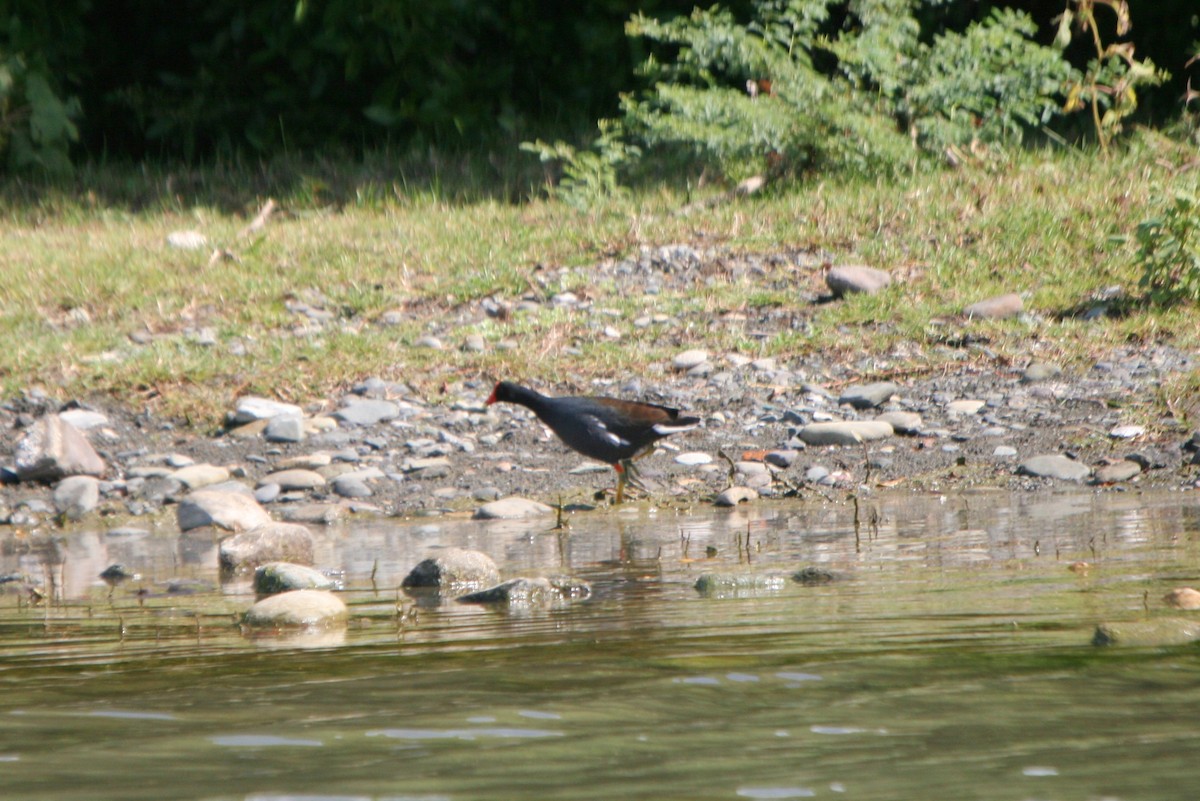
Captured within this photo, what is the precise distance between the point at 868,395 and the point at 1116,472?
1.39m

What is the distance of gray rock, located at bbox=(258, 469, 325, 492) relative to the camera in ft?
21.3

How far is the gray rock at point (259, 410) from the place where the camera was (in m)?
7.26

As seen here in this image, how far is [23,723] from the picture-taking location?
110 inches

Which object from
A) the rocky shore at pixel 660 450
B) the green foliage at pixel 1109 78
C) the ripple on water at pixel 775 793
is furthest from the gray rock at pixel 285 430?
the green foliage at pixel 1109 78

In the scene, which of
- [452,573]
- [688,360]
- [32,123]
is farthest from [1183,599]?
[32,123]

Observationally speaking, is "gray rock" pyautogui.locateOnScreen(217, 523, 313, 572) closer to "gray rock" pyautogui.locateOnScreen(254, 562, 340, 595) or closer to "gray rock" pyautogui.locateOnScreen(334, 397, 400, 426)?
"gray rock" pyautogui.locateOnScreen(254, 562, 340, 595)

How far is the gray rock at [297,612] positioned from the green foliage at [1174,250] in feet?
18.7

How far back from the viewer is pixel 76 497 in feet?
21.0

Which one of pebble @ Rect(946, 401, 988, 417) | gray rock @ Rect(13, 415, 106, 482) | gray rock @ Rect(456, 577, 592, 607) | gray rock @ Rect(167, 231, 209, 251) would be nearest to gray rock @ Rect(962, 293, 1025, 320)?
pebble @ Rect(946, 401, 988, 417)

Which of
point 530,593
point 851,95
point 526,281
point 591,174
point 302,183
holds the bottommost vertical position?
point 530,593

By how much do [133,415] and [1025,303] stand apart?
16.0 ft

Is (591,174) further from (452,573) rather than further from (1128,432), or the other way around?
(452,573)

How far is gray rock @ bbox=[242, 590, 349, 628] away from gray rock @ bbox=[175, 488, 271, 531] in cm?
207

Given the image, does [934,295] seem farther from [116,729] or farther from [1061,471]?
[116,729]
